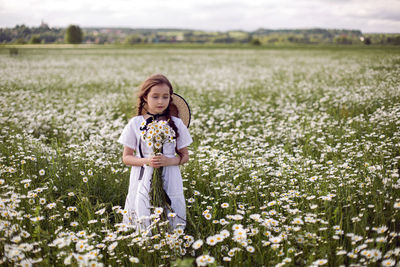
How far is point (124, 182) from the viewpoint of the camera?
3920 mm

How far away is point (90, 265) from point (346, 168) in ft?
10.8

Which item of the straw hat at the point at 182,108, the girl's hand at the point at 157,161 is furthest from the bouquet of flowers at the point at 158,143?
the straw hat at the point at 182,108

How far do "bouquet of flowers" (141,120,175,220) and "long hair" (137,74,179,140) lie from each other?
13 centimetres

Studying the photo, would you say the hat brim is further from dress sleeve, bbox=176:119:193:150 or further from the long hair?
dress sleeve, bbox=176:119:193:150

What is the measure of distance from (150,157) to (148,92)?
68 centimetres

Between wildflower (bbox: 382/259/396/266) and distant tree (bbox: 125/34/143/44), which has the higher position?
distant tree (bbox: 125/34/143/44)

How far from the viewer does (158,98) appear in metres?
2.83

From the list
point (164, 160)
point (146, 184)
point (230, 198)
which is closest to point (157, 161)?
point (164, 160)

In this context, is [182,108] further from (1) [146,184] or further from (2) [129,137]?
(1) [146,184]

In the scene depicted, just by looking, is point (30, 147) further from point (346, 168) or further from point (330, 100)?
point (330, 100)

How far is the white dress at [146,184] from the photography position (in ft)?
9.18

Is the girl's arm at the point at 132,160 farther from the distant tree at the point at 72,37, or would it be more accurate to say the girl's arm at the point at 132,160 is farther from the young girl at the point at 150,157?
the distant tree at the point at 72,37

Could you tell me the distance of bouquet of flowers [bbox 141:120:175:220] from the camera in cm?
255

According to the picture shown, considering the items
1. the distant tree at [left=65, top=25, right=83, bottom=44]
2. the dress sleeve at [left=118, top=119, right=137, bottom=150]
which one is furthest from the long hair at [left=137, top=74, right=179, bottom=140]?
the distant tree at [left=65, top=25, right=83, bottom=44]
